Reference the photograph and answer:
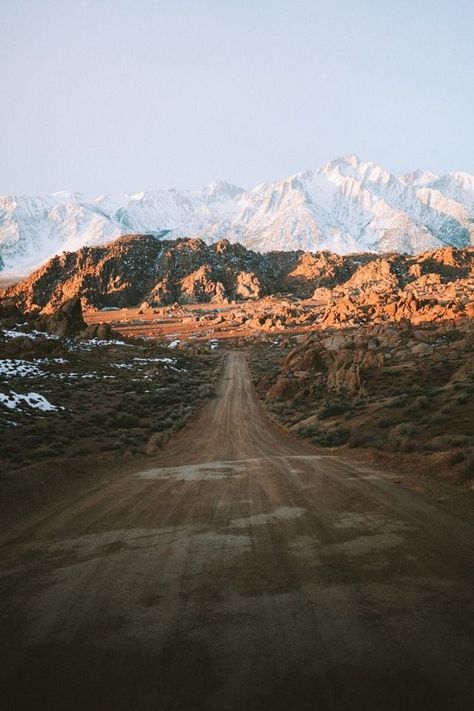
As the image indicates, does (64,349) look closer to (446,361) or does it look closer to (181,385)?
(181,385)

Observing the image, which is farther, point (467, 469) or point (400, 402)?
point (400, 402)

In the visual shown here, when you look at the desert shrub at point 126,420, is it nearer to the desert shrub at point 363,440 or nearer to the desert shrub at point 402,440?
the desert shrub at point 363,440

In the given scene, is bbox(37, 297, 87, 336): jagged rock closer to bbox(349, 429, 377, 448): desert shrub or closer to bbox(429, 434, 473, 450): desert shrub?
bbox(349, 429, 377, 448): desert shrub

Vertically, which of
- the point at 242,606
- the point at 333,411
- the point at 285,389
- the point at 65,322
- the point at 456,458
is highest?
the point at 65,322

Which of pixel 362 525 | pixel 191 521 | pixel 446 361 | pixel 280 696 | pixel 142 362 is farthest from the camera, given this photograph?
pixel 142 362

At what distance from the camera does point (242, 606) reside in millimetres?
4211

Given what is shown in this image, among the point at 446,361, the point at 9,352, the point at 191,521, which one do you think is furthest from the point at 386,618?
the point at 9,352

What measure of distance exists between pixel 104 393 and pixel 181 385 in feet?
35.4

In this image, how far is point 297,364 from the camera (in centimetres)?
4253

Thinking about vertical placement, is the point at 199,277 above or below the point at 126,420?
above

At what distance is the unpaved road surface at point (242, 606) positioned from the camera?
3061 mm

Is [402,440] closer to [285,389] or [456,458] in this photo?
[456,458]

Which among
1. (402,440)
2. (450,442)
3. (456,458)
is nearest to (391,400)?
(402,440)

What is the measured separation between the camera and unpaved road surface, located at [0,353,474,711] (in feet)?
10.0
